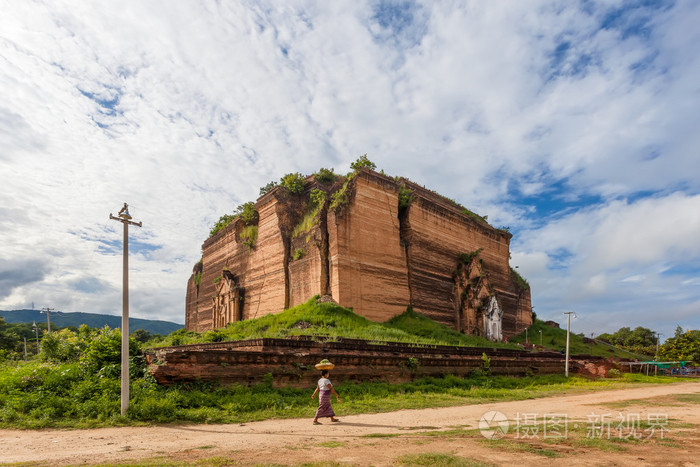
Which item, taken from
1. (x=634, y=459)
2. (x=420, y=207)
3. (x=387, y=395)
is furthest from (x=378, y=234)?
(x=634, y=459)

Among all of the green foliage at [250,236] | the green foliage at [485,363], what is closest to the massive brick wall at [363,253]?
the green foliage at [250,236]

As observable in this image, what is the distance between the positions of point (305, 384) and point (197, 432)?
185 inches

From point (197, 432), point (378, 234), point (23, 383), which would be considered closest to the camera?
point (197, 432)

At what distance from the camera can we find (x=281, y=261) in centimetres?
2716

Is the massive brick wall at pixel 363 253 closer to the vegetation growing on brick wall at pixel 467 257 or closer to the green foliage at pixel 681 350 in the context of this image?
the vegetation growing on brick wall at pixel 467 257

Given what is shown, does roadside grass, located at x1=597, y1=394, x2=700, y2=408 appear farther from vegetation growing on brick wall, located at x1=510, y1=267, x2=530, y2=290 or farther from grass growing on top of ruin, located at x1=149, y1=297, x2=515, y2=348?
vegetation growing on brick wall, located at x1=510, y1=267, x2=530, y2=290

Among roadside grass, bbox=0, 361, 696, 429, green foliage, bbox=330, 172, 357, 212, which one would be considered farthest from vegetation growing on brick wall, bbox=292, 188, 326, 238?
roadside grass, bbox=0, 361, 696, 429

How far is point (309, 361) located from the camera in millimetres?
12914

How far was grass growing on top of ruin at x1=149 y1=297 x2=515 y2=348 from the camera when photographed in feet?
61.6

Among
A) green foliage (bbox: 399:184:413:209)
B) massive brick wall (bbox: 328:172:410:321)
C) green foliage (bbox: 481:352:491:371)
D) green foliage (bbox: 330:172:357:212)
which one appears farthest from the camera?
green foliage (bbox: 399:184:413:209)

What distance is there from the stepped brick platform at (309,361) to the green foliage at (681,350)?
110 feet

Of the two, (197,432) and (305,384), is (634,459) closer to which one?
(197,432)

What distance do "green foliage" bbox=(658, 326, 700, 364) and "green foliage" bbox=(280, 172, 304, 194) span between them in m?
40.3

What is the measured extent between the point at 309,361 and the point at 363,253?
1187cm
